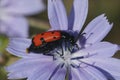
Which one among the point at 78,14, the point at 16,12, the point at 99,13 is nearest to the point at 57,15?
the point at 78,14

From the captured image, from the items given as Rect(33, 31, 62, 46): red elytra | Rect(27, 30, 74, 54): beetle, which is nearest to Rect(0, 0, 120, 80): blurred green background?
Rect(27, 30, 74, 54): beetle

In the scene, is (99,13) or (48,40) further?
(99,13)

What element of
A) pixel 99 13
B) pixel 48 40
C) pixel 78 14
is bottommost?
pixel 48 40

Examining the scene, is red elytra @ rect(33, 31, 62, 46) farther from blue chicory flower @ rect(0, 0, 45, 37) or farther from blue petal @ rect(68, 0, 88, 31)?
blue chicory flower @ rect(0, 0, 45, 37)

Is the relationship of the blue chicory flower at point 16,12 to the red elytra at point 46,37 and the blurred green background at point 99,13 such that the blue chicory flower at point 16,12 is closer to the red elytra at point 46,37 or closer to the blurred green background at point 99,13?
the blurred green background at point 99,13

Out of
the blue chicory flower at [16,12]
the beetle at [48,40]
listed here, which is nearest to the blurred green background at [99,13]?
the blue chicory flower at [16,12]

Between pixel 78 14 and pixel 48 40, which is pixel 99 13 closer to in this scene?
pixel 78 14
